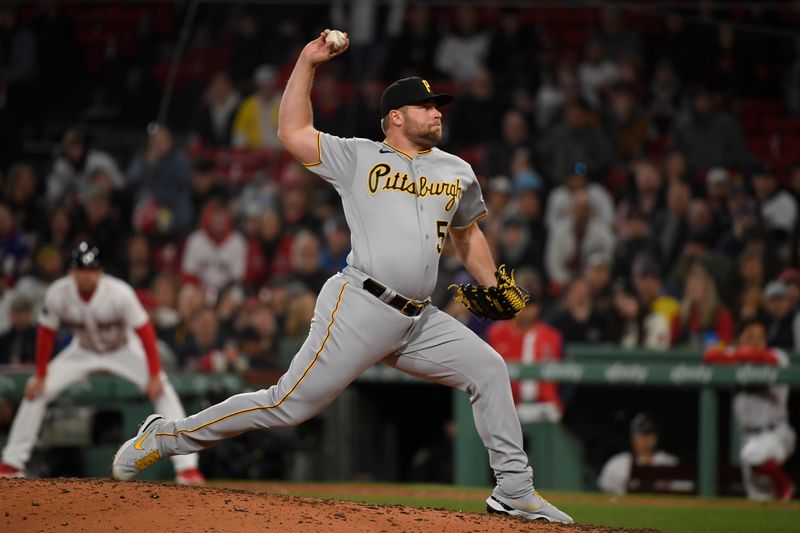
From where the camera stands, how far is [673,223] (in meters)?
10.5

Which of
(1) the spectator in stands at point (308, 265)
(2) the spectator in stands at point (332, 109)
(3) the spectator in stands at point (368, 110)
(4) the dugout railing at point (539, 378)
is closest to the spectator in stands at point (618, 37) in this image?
(3) the spectator in stands at point (368, 110)

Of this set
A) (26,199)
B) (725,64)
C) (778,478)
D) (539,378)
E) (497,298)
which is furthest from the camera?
(26,199)

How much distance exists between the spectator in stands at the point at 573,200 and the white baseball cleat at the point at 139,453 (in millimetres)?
5992

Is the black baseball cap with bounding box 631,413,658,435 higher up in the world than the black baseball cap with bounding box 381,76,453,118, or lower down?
lower down

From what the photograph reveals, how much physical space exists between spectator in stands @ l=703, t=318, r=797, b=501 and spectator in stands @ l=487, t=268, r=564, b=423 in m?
1.15

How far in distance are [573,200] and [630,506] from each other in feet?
14.3

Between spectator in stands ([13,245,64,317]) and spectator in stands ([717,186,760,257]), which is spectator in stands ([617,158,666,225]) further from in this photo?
spectator in stands ([13,245,64,317])

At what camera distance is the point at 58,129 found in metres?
13.0

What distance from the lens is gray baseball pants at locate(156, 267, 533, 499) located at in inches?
194

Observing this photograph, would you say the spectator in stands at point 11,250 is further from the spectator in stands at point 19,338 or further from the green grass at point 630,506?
the green grass at point 630,506

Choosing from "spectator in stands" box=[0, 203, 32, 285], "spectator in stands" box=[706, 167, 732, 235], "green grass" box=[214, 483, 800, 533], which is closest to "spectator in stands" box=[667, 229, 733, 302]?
"spectator in stands" box=[706, 167, 732, 235]

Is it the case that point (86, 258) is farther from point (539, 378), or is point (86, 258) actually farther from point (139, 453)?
point (539, 378)

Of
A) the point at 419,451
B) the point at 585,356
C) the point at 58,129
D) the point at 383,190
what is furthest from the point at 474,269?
the point at 58,129

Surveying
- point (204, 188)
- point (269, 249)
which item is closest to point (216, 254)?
point (269, 249)
